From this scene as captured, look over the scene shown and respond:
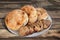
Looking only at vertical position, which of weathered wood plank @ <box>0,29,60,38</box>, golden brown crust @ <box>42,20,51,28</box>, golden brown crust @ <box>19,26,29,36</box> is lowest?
weathered wood plank @ <box>0,29,60,38</box>

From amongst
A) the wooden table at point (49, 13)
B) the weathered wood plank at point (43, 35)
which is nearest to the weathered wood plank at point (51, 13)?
the wooden table at point (49, 13)

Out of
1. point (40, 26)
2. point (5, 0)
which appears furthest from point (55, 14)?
point (5, 0)

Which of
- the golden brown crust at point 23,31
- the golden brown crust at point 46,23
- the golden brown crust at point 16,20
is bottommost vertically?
the golden brown crust at point 23,31

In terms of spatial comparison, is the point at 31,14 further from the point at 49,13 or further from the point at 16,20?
the point at 49,13

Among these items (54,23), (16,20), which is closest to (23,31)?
(16,20)

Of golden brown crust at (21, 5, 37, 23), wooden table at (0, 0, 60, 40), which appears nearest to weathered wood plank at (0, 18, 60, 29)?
wooden table at (0, 0, 60, 40)

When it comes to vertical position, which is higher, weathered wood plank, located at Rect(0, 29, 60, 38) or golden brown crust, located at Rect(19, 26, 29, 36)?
golden brown crust, located at Rect(19, 26, 29, 36)

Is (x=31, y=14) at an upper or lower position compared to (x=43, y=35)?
upper

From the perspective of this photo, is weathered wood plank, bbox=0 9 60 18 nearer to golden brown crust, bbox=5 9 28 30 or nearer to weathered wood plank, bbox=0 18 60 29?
weathered wood plank, bbox=0 18 60 29

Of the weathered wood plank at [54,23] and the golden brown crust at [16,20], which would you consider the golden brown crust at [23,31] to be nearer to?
the golden brown crust at [16,20]

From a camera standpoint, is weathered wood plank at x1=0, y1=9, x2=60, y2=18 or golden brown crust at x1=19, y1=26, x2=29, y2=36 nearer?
golden brown crust at x1=19, y1=26, x2=29, y2=36

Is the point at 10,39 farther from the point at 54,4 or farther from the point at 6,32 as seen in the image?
the point at 54,4
